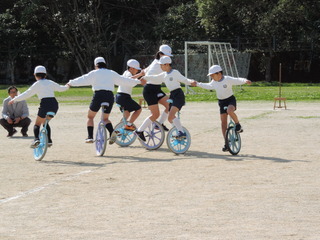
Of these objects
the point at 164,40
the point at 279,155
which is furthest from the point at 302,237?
the point at 164,40

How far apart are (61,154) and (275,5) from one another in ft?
110

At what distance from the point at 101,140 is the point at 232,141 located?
90.0 inches

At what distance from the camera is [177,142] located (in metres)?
14.7

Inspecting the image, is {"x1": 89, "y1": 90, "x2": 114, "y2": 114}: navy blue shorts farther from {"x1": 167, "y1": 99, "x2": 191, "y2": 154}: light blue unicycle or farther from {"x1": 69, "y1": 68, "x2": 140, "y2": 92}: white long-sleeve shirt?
{"x1": 167, "y1": 99, "x2": 191, "y2": 154}: light blue unicycle

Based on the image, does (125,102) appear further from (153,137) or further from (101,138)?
(101,138)

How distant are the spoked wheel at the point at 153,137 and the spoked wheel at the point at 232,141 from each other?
149 centimetres

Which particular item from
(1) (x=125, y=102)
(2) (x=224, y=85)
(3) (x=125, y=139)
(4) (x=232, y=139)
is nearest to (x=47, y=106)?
(1) (x=125, y=102)

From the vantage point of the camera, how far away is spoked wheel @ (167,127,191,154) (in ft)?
48.0

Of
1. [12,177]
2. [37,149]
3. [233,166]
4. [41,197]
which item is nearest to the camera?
[41,197]

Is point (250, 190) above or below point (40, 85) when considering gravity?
below

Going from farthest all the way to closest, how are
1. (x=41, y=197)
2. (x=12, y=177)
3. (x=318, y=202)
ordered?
(x=12, y=177) < (x=41, y=197) < (x=318, y=202)

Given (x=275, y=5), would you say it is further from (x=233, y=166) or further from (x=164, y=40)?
(x=233, y=166)

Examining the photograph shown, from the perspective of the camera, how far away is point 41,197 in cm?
1005

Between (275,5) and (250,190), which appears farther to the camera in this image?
(275,5)
